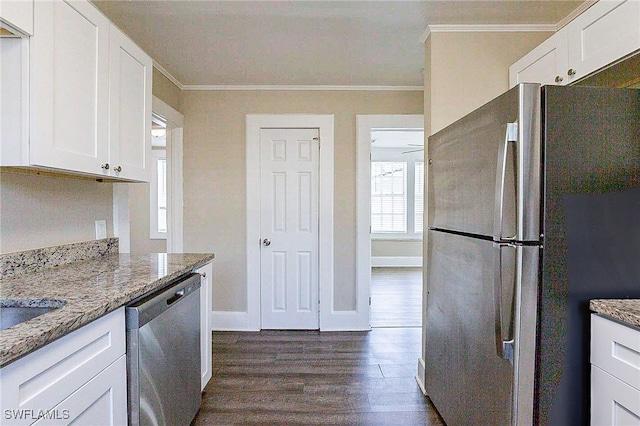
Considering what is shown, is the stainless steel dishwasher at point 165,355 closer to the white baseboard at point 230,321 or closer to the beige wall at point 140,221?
the white baseboard at point 230,321

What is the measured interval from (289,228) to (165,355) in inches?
89.1

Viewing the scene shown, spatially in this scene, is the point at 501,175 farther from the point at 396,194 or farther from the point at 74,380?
the point at 396,194

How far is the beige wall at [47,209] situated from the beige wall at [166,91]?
1243 millimetres

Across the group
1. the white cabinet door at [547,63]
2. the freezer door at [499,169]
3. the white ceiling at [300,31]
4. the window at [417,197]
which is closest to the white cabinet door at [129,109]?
the white ceiling at [300,31]

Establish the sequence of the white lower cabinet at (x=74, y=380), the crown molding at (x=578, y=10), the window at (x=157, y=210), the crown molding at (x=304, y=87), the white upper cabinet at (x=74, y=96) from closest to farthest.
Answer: the white lower cabinet at (x=74, y=380) < the white upper cabinet at (x=74, y=96) < the crown molding at (x=578, y=10) < the crown molding at (x=304, y=87) < the window at (x=157, y=210)

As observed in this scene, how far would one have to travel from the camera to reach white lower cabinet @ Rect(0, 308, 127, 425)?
871 mm

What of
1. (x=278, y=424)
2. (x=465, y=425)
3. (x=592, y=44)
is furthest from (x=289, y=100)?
(x=465, y=425)

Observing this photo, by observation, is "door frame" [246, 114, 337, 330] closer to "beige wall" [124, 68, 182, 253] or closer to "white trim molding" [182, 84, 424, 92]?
"white trim molding" [182, 84, 424, 92]

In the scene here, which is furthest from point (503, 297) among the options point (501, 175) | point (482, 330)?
point (501, 175)

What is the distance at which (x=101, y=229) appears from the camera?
2.28 m

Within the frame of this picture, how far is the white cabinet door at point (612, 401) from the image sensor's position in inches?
44.4

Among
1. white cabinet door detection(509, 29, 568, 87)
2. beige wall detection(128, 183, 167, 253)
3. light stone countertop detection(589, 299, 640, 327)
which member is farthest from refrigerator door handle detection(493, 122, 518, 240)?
beige wall detection(128, 183, 167, 253)

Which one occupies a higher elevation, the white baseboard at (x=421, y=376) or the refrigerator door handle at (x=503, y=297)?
→ the refrigerator door handle at (x=503, y=297)

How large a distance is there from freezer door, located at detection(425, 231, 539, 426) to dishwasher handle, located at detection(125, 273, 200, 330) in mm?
1353
